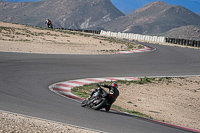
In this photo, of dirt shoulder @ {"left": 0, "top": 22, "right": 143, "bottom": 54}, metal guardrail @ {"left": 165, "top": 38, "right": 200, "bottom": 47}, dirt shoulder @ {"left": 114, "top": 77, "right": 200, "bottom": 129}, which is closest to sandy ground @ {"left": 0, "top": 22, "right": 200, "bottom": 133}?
dirt shoulder @ {"left": 114, "top": 77, "right": 200, "bottom": 129}

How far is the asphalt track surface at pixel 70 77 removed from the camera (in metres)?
9.07

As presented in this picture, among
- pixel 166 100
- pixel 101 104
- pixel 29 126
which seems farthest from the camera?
pixel 166 100

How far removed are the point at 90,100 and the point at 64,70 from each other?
8.02 meters

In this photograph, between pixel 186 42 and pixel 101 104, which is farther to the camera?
pixel 186 42

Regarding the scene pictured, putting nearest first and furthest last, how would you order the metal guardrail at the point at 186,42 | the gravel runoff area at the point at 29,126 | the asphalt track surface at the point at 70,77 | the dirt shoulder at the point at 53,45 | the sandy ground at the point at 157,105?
the gravel runoff area at the point at 29,126 → the sandy ground at the point at 157,105 → the asphalt track surface at the point at 70,77 → the dirt shoulder at the point at 53,45 → the metal guardrail at the point at 186,42

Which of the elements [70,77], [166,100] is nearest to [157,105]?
[166,100]

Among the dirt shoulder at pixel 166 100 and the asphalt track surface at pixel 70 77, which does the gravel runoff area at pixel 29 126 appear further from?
the dirt shoulder at pixel 166 100

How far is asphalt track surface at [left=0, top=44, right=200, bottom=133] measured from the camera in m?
9.07

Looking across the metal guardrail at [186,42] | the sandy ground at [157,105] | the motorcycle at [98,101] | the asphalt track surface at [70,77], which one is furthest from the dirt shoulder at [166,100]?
the metal guardrail at [186,42]

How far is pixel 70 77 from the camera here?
55.7 ft

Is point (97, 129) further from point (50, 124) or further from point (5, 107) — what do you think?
point (5, 107)

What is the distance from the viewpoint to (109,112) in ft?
35.4

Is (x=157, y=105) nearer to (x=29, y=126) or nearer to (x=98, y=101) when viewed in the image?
(x=98, y=101)

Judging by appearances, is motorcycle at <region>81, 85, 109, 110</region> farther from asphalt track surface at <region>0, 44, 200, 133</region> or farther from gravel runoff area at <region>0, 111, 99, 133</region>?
gravel runoff area at <region>0, 111, 99, 133</region>
